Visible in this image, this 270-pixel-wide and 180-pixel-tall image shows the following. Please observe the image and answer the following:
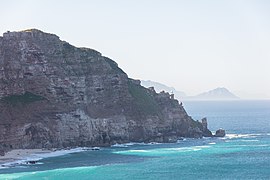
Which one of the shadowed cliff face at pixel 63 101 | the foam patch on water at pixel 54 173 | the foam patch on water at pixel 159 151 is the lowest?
the foam patch on water at pixel 54 173

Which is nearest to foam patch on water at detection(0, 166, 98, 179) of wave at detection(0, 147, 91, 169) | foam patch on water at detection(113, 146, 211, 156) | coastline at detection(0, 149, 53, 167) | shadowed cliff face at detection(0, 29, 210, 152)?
wave at detection(0, 147, 91, 169)

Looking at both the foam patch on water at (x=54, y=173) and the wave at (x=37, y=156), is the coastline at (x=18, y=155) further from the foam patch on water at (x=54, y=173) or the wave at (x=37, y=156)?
the foam patch on water at (x=54, y=173)

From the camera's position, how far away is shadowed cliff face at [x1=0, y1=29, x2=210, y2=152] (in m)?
→ 169

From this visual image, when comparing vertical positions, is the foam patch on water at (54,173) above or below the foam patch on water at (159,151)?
below

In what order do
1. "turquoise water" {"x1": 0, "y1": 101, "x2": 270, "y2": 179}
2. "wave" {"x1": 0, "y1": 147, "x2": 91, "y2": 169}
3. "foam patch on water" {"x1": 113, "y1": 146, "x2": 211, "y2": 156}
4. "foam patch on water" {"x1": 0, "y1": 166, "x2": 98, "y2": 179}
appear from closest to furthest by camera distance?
"foam patch on water" {"x1": 0, "y1": 166, "x2": 98, "y2": 179} < "turquoise water" {"x1": 0, "y1": 101, "x2": 270, "y2": 179} < "wave" {"x1": 0, "y1": 147, "x2": 91, "y2": 169} < "foam patch on water" {"x1": 113, "y1": 146, "x2": 211, "y2": 156}

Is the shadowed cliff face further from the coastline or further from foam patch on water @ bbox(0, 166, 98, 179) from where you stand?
foam patch on water @ bbox(0, 166, 98, 179)

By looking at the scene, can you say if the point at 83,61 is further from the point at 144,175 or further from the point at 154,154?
→ the point at 144,175

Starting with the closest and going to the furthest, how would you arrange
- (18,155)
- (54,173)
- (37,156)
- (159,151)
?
(54,173) < (18,155) < (37,156) < (159,151)

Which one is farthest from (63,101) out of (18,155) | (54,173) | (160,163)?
(54,173)

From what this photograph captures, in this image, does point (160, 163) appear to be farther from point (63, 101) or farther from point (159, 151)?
point (63, 101)

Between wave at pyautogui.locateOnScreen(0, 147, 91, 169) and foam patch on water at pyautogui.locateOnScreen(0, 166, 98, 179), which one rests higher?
wave at pyautogui.locateOnScreen(0, 147, 91, 169)

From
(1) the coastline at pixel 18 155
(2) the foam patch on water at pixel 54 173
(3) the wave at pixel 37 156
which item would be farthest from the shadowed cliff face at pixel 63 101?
(2) the foam patch on water at pixel 54 173

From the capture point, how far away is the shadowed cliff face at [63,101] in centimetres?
16862

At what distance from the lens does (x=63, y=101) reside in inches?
7067
